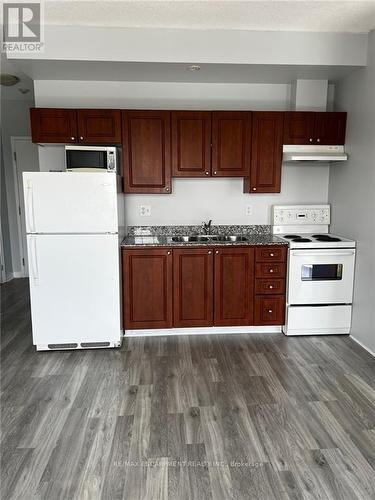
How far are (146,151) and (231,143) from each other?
85cm

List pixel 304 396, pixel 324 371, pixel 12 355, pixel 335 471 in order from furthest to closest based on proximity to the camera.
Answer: pixel 12 355, pixel 324 371, pixel 304 396, pixel 335 471

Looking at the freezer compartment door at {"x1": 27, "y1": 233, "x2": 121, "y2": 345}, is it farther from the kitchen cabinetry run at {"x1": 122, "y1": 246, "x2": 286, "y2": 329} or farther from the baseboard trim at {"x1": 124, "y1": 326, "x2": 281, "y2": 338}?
the baseboard trim at {"x1": 124, "y1": 326, "x2": 281, "y2": 338}

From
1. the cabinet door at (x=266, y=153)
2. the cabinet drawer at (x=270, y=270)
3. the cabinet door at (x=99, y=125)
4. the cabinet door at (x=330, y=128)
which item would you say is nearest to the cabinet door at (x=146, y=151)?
the cabinet door at (x=99, y=125)

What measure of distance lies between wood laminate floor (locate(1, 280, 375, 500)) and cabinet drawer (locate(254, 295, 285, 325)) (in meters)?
0.25

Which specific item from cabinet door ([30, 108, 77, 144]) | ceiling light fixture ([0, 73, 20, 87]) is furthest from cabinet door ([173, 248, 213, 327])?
ceiling light fixture ([0, 73, 20, 87])

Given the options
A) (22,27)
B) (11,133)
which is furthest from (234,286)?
(11,133)

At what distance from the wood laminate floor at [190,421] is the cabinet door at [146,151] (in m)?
1.56

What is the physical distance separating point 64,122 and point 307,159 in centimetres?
237

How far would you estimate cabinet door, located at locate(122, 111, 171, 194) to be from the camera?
3469 millimetres

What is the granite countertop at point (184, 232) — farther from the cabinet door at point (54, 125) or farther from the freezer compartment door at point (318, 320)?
the cabinet door at point (54, 125)

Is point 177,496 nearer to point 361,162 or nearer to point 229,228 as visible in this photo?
point 229,228

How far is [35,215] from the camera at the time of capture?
9.91ft

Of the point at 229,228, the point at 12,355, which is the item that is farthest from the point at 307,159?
the point at 12,355

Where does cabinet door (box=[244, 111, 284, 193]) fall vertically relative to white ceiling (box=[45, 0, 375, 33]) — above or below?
below
